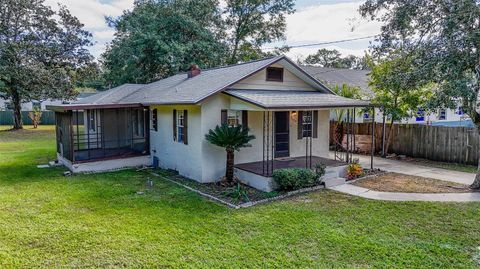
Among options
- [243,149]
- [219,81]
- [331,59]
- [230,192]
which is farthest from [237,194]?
[331,59]

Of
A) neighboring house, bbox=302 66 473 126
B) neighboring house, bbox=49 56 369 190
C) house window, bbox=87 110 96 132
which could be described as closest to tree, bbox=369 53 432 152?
neighboring house, bbox=49 56 369 190

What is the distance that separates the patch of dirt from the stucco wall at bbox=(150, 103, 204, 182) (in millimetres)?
5418

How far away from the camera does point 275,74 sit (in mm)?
12617

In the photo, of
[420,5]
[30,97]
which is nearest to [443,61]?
[420,5]

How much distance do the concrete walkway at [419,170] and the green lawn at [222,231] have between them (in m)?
3.54

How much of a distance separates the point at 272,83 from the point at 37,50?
24.4 metres

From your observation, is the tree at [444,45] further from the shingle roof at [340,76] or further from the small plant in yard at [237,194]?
the shingle roof at [340,76]

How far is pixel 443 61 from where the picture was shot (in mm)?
8844

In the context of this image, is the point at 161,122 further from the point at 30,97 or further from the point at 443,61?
the point at 30,97

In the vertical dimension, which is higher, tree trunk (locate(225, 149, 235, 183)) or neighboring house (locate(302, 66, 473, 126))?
neighboring house (locate(302, 66, 473, 126))

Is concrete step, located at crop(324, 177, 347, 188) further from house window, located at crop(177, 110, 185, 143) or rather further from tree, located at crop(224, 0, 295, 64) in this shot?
tree, located at crop(224, 0, 295, 64)

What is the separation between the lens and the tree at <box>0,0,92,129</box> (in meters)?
26.6

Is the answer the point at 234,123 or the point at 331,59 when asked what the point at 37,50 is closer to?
the point at 234,123

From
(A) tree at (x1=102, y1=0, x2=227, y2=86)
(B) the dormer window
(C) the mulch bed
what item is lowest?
(C) the mulch bed
